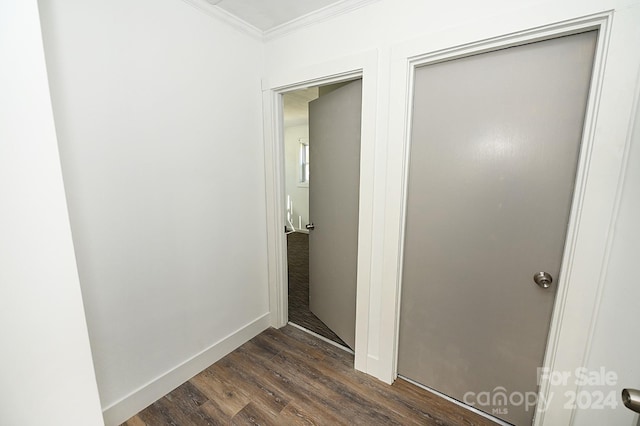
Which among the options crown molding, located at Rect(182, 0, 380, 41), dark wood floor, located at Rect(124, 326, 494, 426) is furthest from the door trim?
dark wood floor, located at Rect(124, 326, 494, 426)

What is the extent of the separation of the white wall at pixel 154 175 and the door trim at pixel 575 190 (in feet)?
3.62

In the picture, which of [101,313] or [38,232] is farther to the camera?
[101,313]

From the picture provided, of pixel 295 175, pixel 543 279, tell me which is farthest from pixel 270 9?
pixel 295 175

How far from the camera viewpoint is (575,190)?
1.09m

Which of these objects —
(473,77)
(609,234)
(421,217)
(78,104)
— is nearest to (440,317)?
(421,217)

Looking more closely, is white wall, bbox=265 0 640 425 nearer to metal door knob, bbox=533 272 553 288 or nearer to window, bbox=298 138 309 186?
metal door knob, bbox=533 272 553 288

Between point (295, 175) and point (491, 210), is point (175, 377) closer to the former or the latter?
point (491, 210)

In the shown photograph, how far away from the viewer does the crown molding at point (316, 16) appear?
1518 mm

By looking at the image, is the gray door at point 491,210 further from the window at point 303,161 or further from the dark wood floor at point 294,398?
the window at point 303,161

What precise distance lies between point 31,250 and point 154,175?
727 millimetres

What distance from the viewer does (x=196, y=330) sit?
5.82 feet

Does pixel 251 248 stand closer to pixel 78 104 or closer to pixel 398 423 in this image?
pixel 78 104

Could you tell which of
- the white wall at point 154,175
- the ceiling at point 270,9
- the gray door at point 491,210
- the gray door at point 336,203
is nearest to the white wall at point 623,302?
the gray door at point 491,210

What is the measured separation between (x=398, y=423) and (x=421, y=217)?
1141mm
